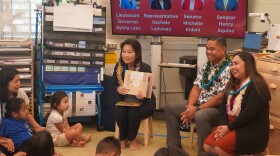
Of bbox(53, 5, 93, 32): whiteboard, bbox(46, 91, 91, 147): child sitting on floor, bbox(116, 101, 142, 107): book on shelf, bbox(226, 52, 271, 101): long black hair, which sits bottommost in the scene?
bbox(46, 91, 91, 147): child sitting on floor

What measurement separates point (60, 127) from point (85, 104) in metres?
0.48

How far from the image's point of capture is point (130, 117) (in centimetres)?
375

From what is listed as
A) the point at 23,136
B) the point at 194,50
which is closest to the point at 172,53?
the point at 194,50

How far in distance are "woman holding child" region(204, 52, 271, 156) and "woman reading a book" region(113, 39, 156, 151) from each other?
888 millimetres

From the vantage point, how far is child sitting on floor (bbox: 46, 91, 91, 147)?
12.4 ft

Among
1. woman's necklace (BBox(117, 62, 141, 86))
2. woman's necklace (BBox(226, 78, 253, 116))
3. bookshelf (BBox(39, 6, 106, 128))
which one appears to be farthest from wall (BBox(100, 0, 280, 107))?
woman's necklace (BBox(226, 78, 253, 116))

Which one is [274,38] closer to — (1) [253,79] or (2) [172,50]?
(1) [253,79]

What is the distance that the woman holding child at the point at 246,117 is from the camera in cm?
288

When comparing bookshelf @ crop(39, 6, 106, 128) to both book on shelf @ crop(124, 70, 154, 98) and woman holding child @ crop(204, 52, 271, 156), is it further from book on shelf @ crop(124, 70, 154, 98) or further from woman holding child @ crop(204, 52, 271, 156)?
woman holding child @ crop(204, 52, 271, 156)

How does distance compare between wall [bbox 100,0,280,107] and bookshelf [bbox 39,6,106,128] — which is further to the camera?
wall [bbox 100,0,280,107]

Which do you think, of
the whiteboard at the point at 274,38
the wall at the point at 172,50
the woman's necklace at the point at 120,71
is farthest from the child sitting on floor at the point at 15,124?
the whiteboard at the point at 274,38

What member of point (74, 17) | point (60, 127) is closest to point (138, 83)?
point (60, 127)

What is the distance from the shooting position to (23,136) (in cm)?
327

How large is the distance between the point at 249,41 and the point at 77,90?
1846mm
